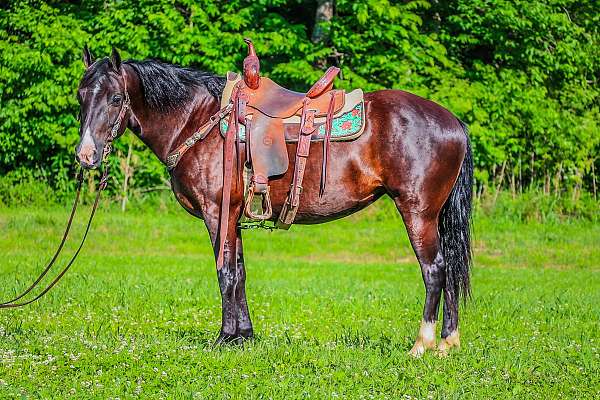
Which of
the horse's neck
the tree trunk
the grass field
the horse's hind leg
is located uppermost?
the tree trunk

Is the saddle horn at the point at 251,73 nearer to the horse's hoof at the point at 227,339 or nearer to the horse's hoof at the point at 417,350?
the horse's hoof at the point at 227,339

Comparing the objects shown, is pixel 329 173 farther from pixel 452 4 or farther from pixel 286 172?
pixel 452 4

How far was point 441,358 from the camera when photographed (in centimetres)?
690

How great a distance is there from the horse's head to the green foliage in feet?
35.8

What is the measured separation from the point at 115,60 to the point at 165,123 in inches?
27.4

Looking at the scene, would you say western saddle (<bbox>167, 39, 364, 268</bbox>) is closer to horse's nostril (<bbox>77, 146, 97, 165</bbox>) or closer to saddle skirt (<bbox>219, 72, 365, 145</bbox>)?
saddle skirt (<bbox>219, 72, 365, 145</bbox>)

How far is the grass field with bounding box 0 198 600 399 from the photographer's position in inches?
242

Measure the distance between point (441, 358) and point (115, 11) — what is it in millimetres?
13452

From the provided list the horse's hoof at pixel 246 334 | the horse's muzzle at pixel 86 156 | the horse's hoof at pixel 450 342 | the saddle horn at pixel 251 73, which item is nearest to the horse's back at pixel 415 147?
the saddle horn at pixel 251 73

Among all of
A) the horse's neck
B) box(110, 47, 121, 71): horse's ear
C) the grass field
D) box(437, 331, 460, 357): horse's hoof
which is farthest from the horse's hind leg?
box(110, 47, 121, 71): horse's ear

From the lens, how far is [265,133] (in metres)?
7.07

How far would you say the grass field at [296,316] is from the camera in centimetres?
614

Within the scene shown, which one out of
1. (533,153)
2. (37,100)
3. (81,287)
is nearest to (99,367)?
(81,287)

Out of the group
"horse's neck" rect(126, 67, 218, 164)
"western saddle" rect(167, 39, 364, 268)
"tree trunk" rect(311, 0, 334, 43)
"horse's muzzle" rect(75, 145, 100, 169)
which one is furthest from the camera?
"tree trunk" rect(311, 0, 334, 43)
